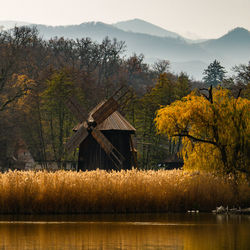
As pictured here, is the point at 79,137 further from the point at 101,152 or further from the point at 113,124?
the point at 113,124

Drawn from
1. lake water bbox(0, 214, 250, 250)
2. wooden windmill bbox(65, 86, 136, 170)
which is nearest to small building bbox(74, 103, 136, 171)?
wooden windmill bbox(65, 86, 136, 170)

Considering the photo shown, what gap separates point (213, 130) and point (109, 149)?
12801 mm

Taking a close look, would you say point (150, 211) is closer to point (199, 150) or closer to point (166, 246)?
point (199, 150)

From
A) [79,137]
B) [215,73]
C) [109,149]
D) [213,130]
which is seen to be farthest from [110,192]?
[215,73]

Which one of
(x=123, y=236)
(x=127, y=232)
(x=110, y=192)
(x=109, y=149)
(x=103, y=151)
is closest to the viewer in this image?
(x=123, y=236)

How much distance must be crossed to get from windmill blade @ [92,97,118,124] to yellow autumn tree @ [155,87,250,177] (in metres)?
12.3

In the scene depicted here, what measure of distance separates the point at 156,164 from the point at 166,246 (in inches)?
2254

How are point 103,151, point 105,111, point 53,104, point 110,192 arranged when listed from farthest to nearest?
point 53,104
point 105,111
point 103,151
point 110,192

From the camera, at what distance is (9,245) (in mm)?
18453

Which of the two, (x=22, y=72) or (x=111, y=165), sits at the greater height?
(x=22, y=72)

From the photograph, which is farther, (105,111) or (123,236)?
(105,111)

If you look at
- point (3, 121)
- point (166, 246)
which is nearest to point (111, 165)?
point (3, 121)

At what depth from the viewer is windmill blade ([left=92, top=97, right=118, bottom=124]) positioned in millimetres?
47062

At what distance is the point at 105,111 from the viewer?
47219 millimetres
